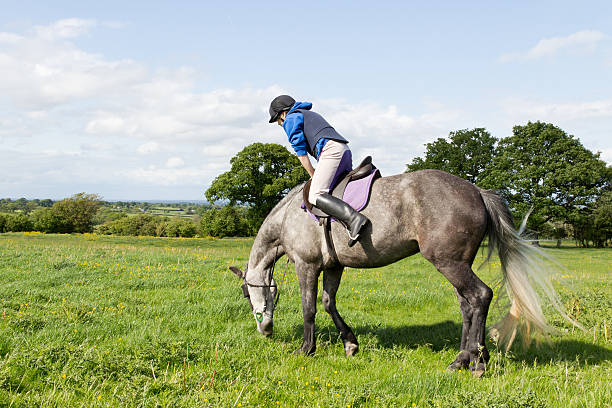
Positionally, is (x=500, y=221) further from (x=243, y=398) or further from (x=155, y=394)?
(x=155, y=394)

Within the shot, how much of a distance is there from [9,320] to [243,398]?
4077 millimetres

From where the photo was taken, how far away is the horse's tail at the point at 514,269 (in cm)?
462

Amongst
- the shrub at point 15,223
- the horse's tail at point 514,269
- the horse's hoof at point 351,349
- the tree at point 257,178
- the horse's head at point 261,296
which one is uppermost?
→ the tree at point 257,178

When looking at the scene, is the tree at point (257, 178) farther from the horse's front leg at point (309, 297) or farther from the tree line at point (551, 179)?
the horse's front leg at point (309, 297)

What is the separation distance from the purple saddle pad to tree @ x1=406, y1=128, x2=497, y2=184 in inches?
1762

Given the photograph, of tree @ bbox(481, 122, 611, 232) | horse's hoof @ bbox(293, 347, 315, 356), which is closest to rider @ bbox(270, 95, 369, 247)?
horse's hoof @ bbox(293, 347, 315, 356)

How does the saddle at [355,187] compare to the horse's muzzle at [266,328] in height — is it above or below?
above

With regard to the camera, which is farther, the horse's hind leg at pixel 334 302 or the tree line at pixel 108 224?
the tree line at pixel 108 224

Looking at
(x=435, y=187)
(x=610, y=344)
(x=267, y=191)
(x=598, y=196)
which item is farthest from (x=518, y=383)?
(x=598, y=196)

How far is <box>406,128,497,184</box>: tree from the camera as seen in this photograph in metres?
47.4

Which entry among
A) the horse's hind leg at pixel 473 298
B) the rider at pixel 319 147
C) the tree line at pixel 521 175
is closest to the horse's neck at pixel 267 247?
the rider at pixel 319 147

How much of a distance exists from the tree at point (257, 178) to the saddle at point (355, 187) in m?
41.1

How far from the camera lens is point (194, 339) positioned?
204 inches

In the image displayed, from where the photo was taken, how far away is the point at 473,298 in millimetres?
4449
